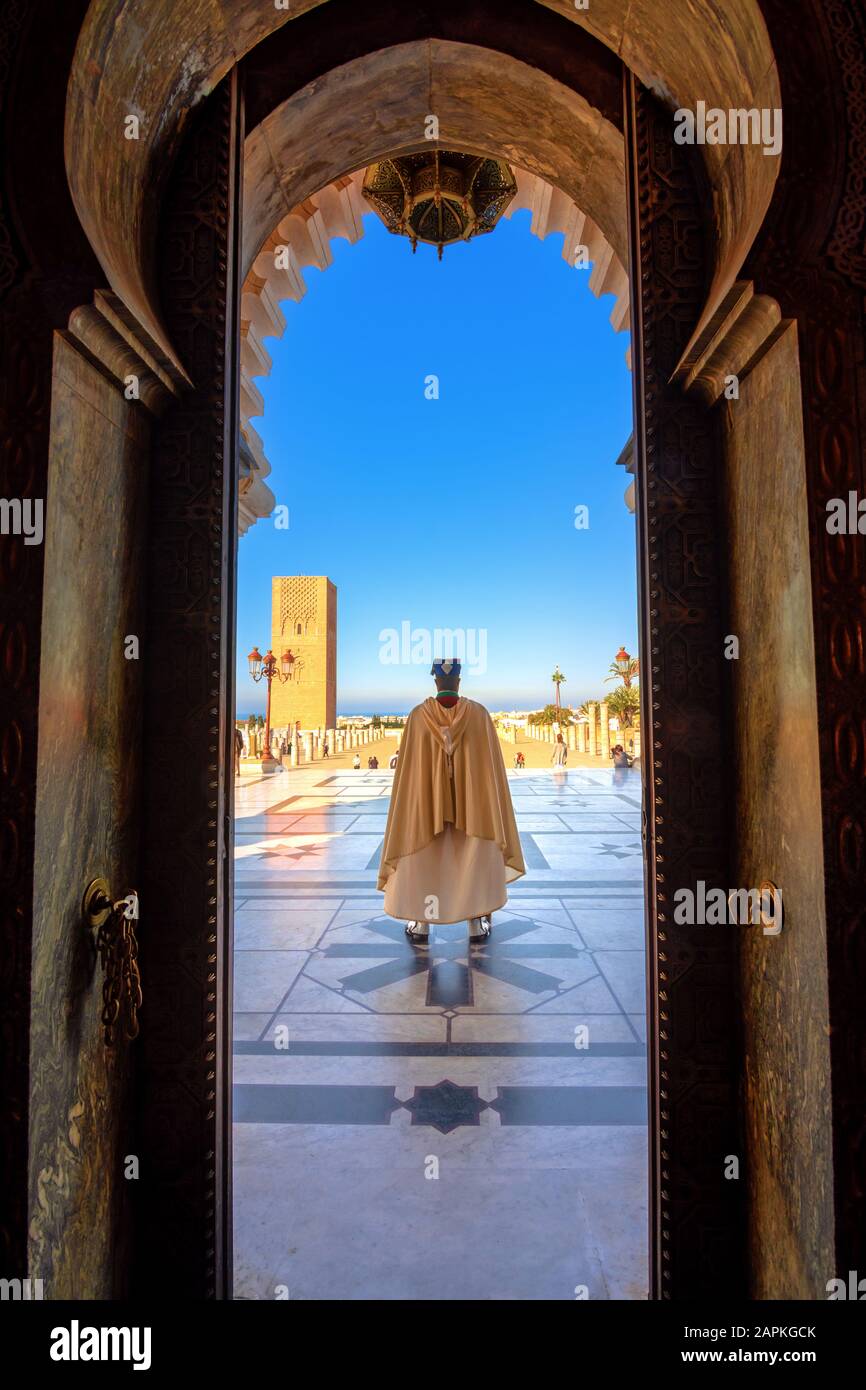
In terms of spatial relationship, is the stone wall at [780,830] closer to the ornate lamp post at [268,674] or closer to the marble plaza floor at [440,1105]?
the marble plaza floor at [440,1105]

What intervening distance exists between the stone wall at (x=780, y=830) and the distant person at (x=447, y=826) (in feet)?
9.81

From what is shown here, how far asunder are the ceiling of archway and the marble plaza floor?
2437 millimetres

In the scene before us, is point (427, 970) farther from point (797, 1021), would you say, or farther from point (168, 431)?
point (168, 431)

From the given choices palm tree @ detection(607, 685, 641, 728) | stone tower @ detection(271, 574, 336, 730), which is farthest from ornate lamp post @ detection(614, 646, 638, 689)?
stone tower @ detection(271, 574, 336, 730)

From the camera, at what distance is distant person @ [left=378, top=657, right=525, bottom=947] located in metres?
4.49

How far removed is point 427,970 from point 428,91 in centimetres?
410

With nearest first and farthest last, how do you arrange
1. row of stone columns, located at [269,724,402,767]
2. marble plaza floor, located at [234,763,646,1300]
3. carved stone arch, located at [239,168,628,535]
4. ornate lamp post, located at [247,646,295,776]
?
marble plaza floor, located at [234,763,646,1300] < carved stone arch, located at [239,168,628,535] < ornate lamp post, located at [247,646,295,776] < row of stone columns, located at [269,724,402,767]

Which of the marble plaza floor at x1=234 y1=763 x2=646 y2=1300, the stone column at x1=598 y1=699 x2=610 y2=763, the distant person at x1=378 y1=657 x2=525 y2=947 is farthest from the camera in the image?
the stone column at x1=598 y1=699 x2=610 y2=763

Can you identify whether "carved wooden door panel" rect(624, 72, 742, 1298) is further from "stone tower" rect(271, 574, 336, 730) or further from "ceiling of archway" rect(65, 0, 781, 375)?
"stone tower" rect(271, 574, 336, 730)

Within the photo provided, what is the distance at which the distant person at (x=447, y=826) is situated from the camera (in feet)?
14.7

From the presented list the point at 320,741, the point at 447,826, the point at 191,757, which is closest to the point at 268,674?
the point at 320,741

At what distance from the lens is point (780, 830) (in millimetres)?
1376

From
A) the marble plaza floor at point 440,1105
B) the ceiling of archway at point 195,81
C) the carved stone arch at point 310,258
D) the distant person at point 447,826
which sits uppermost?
the carved stone arch at point 310,258

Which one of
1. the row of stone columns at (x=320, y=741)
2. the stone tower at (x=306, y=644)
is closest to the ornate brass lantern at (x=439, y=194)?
the row of stone columns at (x=320, y=741)
